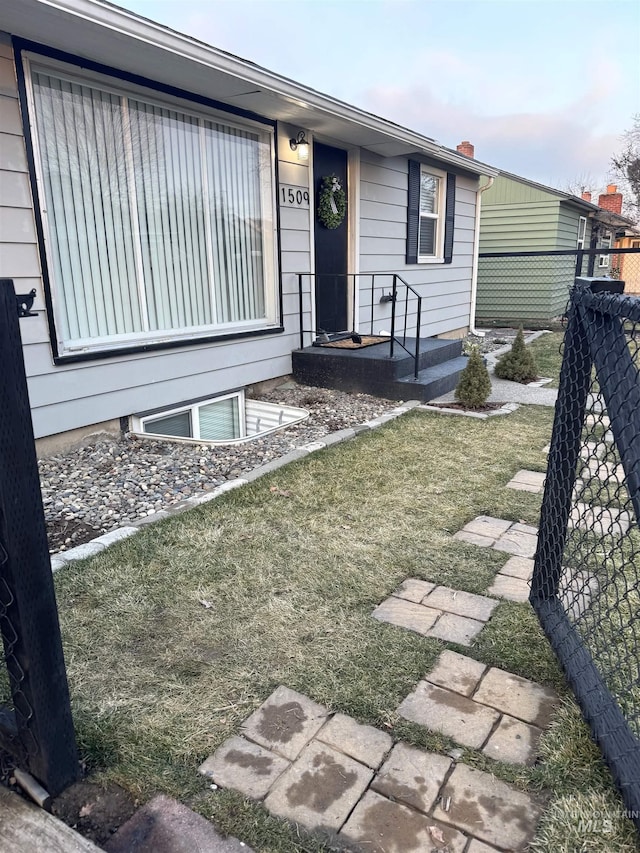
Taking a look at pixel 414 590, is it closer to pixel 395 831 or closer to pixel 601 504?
pixel 601 504

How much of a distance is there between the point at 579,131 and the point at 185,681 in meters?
31.1

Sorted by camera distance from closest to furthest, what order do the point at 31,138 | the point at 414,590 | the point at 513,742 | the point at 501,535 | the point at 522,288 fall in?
the point at 513,742, the point at 414,590, the point at 501,535, the point at 31,138, the point at 522,288

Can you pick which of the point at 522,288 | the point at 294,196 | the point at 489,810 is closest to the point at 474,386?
the point at 294,196

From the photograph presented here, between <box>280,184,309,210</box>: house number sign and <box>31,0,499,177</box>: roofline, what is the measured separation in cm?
78

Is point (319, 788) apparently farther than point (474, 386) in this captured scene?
No

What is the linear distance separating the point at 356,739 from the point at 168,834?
0.53 m

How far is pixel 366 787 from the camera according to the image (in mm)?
1400

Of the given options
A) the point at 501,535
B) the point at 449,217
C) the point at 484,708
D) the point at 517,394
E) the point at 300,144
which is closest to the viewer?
the point at 484,708

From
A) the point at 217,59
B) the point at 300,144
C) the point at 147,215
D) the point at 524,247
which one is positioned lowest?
the point at 147,215

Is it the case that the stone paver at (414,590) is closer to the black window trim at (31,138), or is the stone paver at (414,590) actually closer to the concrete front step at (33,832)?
the concrete front step at (33,832)

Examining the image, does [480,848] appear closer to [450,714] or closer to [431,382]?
[450,714]

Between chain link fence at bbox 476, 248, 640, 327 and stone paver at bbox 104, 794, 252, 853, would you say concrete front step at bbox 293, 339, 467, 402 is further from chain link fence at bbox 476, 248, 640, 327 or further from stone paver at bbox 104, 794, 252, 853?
chain link fence at bbox 476, 248, 640, 327

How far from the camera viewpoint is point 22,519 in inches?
48.5

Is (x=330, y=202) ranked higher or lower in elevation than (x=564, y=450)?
higher
